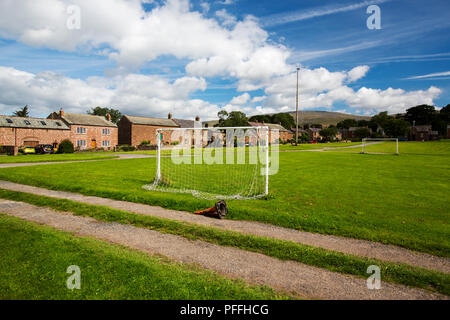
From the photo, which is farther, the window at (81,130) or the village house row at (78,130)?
the window at (81,130)

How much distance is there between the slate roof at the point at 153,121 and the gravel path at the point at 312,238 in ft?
213

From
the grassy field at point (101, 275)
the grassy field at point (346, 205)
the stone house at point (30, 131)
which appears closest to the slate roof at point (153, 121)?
the stone house at point (30, 131)

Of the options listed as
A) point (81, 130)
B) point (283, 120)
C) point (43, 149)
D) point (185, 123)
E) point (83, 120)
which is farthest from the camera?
point (283, 120)

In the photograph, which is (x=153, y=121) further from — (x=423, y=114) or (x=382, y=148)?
(x=423, y=114)

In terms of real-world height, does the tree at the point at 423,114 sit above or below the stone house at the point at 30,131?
above

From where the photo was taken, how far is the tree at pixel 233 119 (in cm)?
9971

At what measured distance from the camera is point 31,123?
51.9 m

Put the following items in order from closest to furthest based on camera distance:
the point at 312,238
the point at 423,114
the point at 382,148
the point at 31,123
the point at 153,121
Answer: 1. the point at 312,238
2. the point at 31,123
3. the point at 382,148
4. the point at 153,121
5. the point at 423,114

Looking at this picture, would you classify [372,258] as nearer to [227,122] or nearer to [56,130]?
[56,130]

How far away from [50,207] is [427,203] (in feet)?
47.3

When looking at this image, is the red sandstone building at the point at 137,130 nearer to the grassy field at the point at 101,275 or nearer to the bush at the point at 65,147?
the bush at the point at 65,147

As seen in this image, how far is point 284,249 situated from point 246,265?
1195 millimetres

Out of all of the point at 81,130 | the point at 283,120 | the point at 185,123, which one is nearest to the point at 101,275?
the point at 81,130
